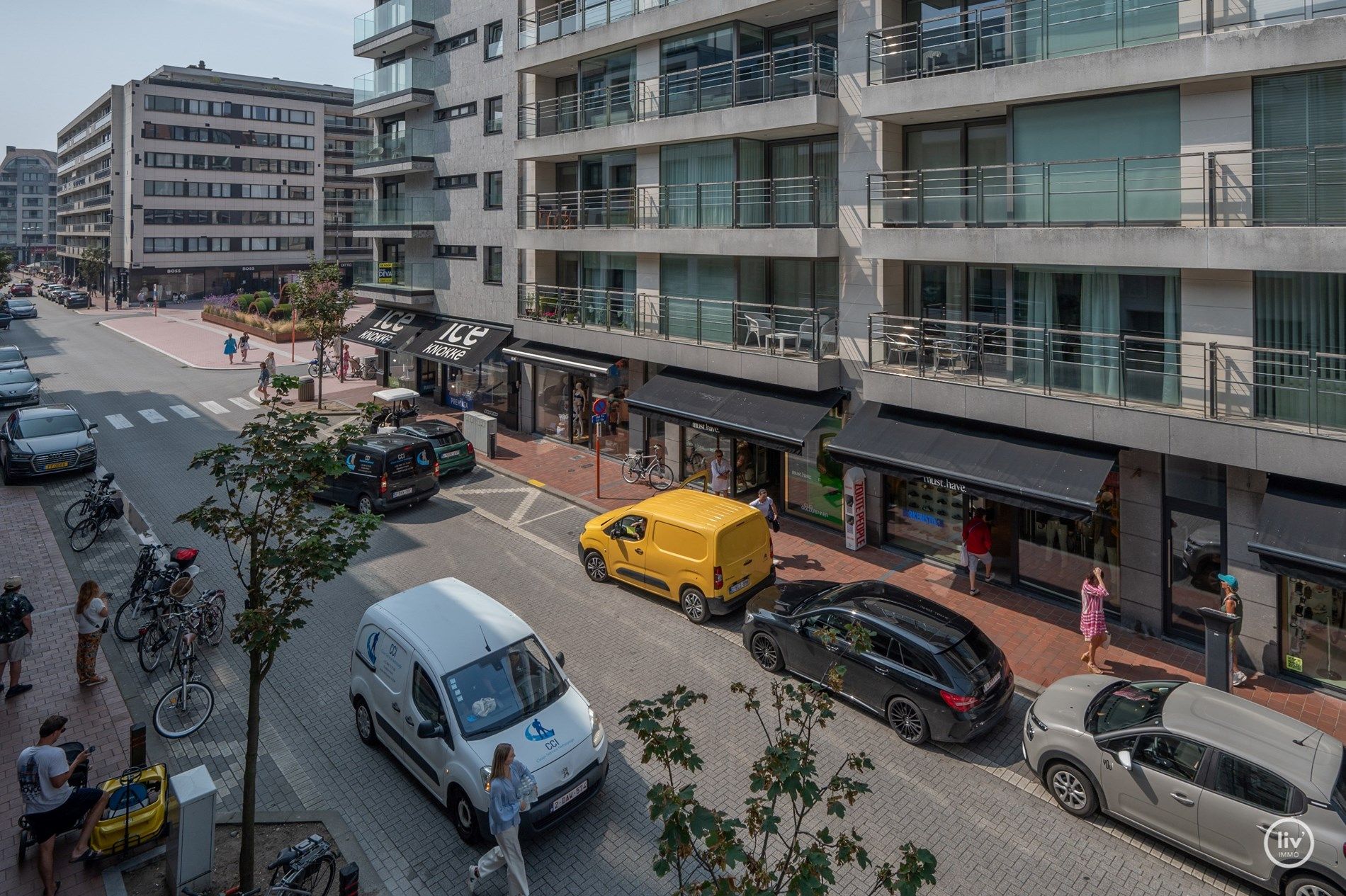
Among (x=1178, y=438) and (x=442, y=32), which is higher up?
(x=442, y=32)

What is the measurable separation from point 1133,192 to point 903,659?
28.7 ft

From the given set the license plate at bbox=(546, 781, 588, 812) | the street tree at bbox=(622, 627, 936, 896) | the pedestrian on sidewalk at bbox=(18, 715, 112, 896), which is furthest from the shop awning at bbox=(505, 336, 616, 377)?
the street tree at bbox=(622, 627, 936, 896)

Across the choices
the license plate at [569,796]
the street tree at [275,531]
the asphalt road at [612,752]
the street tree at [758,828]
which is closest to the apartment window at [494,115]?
the asphalt road at [612,752]

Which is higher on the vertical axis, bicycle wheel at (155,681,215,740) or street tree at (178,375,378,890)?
street tree at (178,375,378,890)

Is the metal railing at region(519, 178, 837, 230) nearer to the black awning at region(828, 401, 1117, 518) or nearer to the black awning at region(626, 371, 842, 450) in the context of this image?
the black awning at region(626, 371, 842, 450)

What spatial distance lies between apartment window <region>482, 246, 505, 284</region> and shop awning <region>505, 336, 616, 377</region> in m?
2.94

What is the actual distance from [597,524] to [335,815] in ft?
26.7

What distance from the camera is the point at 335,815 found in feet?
31.3

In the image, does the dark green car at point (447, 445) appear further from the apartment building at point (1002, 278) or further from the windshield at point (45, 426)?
the windshield at point (45, 426)

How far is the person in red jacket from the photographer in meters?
15.9

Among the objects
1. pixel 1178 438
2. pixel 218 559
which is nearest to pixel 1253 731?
pixel 1178 438

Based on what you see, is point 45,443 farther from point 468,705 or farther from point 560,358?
point 468,705

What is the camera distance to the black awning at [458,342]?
28109mm

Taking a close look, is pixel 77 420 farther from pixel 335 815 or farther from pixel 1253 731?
pixel 1253 731
